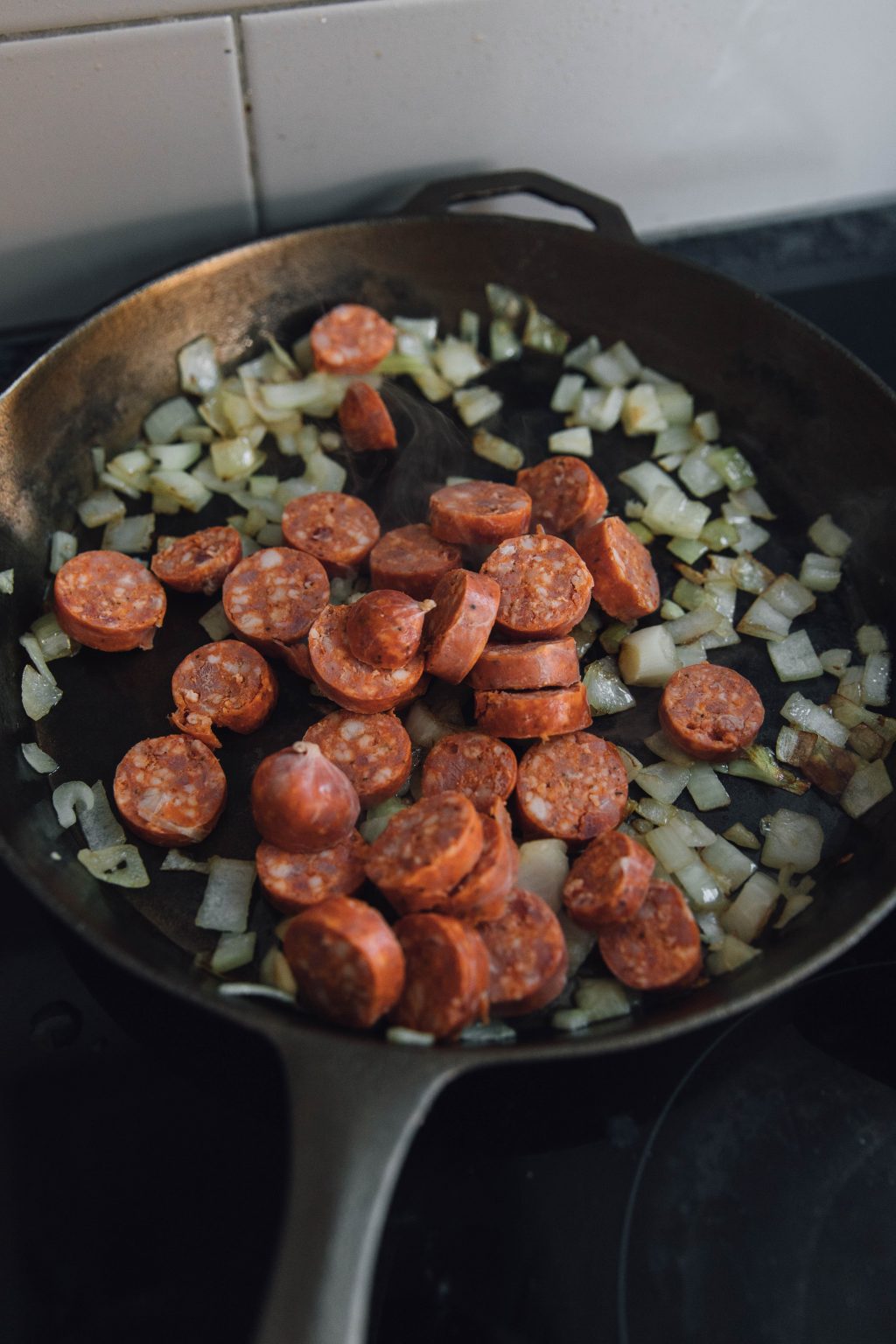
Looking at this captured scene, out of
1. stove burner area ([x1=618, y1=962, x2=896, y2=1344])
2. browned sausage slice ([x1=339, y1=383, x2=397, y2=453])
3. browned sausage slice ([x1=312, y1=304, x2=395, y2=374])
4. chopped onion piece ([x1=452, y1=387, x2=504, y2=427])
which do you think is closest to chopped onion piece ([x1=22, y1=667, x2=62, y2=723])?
browned sausage slice ([x1=339, y1=383, x2=397, y2=453])

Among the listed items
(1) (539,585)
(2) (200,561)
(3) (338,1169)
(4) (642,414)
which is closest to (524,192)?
(4) (642,414)

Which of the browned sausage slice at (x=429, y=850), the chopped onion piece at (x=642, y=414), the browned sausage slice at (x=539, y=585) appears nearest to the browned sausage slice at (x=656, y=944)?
the browned sausage slice at (x=429, y=850)

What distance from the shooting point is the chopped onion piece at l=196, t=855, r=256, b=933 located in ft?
5.57

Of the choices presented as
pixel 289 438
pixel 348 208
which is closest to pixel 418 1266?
pixel 289 438

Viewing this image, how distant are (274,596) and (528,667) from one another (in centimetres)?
49

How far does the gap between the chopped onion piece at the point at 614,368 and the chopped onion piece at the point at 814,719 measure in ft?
2.69

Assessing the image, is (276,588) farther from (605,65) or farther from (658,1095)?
(605,65)

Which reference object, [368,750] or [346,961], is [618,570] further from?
[346,961]

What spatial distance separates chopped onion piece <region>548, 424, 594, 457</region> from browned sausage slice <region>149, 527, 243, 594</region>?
68 centimetres

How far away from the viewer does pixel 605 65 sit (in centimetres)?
231

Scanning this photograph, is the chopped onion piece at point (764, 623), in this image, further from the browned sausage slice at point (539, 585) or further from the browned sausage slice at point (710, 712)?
the browned sausage slice at point (539, 585)

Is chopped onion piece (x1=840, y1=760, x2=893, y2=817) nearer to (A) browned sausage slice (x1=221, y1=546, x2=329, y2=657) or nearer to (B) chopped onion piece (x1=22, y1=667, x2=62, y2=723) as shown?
(A) browned sausage slice (x1=221, y1=546, x2=329, y2=657)

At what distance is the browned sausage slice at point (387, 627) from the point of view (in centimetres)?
177

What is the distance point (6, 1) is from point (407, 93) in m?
0.77
